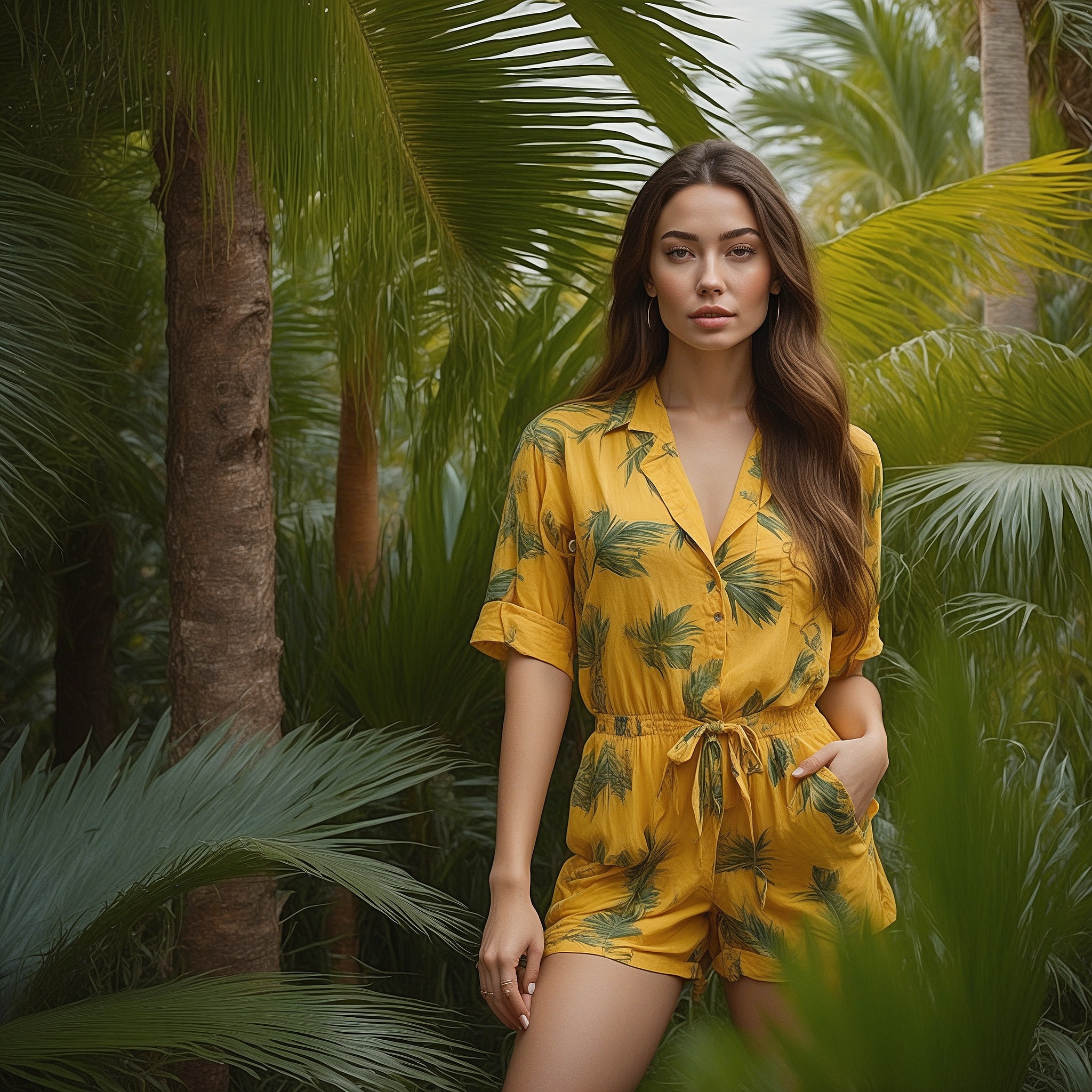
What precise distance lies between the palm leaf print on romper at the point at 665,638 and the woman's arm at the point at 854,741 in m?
0.20

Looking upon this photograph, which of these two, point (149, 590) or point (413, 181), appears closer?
point (413, 181)

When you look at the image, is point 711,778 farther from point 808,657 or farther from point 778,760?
point 808,657

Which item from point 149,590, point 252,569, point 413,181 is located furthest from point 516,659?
point 149,590

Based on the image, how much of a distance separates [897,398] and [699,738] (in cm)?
160

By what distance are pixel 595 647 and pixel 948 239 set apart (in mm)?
1855

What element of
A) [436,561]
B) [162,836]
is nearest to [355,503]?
[436,561]

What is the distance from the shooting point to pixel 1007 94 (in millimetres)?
3545

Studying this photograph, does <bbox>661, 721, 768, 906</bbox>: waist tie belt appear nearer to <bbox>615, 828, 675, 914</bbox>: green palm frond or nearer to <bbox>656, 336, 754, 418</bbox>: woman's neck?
<bbox>615, 828, 675, 914</bbox>: green palm frond

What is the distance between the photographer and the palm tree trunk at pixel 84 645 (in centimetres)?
276

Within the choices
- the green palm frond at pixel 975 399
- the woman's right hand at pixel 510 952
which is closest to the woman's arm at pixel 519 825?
the woman's right hand at pixel 510 952

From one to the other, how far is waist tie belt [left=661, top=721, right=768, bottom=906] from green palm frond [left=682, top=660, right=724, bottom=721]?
0.03 meters

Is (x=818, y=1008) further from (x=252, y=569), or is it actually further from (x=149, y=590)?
(x=149, y=590)

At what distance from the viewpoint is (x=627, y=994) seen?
4.40 feet

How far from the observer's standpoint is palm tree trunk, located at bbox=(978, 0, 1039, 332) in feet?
11.6
